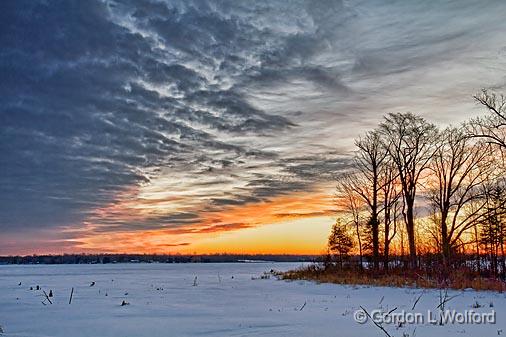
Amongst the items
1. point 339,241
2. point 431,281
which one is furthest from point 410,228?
point 339,241

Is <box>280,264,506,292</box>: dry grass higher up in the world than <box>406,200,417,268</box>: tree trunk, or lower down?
lower down

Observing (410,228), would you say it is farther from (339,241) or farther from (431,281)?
(339,241)

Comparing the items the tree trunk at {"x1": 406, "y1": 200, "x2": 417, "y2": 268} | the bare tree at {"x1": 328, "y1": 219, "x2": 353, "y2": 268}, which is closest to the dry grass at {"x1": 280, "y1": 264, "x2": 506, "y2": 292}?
the tree trunk at {"x1": 406, "y1": 200, "x2": 417, "y2": 268}

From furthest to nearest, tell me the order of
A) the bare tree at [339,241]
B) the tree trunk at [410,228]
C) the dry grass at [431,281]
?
the bare tree at [339,241] → the tree trunk at [410,228] → the dry grass at [431,281]

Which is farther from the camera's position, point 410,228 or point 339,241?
point 339,241

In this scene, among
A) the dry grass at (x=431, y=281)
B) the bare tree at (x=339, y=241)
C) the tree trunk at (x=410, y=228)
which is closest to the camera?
the dry grass at (x=431, y=281)

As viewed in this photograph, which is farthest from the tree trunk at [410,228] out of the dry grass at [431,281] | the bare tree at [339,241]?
the bare tree at [339,241]

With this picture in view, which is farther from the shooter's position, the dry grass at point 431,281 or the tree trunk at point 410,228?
the tree trunk at point 410,228

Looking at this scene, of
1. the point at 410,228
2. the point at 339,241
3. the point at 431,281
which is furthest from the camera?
the point at 339,241

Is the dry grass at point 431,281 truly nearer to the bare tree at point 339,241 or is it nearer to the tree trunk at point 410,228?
the tree trunk at point 410,228

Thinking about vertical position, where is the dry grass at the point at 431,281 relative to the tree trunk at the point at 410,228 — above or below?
below

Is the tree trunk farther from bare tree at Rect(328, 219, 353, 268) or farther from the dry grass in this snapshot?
bare tree at Rect(328, 219, 353, 268)

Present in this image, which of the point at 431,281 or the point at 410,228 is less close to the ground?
the point at 410,228

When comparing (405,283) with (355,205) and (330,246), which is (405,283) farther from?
(330,246)
